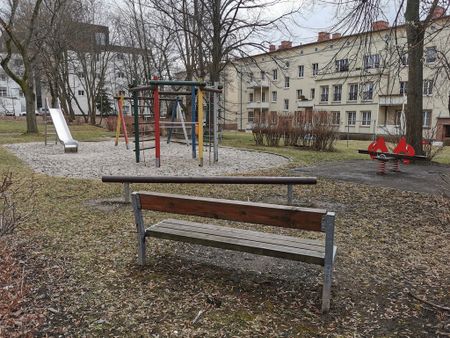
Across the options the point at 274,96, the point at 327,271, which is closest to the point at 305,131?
the point at 327,271

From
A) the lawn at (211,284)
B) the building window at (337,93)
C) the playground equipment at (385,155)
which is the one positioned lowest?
the lawn at (211,284)

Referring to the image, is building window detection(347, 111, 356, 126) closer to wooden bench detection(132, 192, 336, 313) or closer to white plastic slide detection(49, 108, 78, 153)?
white plastic slide detection(49, 108, 78, 153)

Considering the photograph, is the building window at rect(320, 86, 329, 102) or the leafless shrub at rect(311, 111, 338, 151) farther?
the building window at rect(320, 86, 329, 102)

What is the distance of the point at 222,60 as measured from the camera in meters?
20.2

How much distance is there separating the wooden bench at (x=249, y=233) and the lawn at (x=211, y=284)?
315 mm

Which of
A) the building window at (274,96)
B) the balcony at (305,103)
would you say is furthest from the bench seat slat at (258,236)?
the building window at (274,96)

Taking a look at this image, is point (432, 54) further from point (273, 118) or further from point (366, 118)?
point (366, 118)

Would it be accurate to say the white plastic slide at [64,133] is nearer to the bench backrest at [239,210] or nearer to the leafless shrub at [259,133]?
the leafless shrub at [259,133]

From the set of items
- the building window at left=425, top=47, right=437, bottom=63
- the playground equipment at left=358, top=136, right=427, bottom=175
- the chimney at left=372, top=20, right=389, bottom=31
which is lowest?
the playground equipment at left=358, top=136, right=427, bottom=175

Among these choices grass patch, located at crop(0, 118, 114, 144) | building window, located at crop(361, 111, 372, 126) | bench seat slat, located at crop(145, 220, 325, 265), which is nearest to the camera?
bench seat slat, located at crop(145, 220, 325, 265)

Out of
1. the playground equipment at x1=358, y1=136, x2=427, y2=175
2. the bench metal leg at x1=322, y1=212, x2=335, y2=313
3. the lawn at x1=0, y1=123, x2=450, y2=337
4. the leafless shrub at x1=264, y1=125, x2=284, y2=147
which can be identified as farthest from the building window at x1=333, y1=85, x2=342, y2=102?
the bench metal leg at x1=322, y1=212, x2=335, y2=313

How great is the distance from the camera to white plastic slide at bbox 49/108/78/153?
13242 mm

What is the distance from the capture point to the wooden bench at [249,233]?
269cm

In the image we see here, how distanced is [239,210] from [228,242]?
328mm
